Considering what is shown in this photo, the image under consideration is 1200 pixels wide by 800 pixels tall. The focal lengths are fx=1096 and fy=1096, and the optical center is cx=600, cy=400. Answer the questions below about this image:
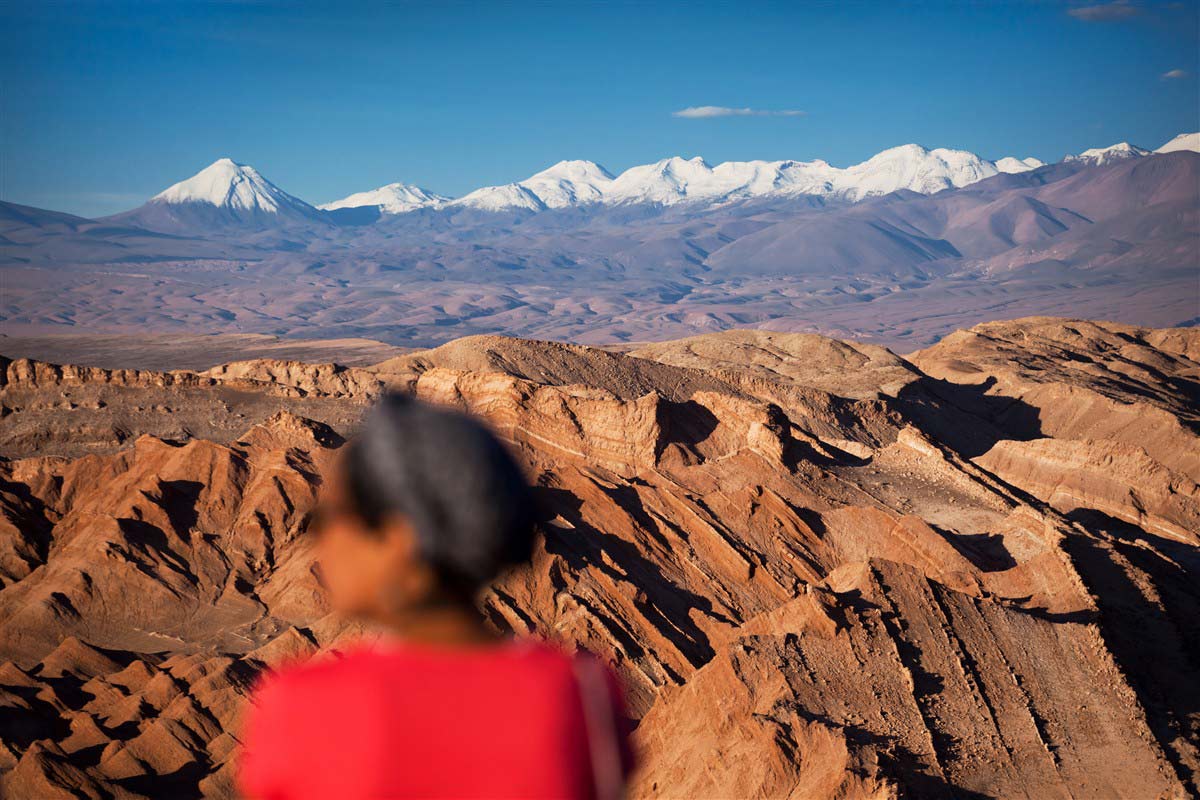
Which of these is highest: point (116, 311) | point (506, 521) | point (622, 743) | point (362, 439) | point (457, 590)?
point (362, 439)

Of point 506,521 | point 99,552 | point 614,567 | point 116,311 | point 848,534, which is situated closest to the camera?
point 506,521

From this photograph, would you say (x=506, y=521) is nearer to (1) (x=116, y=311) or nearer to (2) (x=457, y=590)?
(2) (x=457, y=590)

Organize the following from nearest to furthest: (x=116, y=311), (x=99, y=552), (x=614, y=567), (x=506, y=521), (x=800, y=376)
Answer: (x=506, y=521)
(x=614, y=567)
(x=99, y=552)
(x=800, y=376)
(x=116, y=311)

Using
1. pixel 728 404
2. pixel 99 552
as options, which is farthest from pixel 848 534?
pixel 99 552

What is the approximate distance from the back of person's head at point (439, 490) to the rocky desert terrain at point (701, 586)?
486 inches

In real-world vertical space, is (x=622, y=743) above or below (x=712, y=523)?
above

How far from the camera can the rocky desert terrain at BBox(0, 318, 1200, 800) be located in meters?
15.8

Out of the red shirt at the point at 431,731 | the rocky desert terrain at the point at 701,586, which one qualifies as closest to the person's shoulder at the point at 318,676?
the red shirt at the point at 431,731

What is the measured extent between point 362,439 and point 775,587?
23.8 meters

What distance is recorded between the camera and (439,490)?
203 cm

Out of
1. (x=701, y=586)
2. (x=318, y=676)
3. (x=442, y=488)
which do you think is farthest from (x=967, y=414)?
(x=318, y=676)

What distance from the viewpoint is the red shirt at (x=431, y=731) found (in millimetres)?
1932

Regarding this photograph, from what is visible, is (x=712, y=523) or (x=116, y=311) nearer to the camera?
(x=712, y=523)

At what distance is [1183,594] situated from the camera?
25.3 metres
